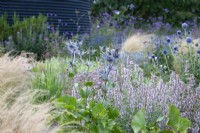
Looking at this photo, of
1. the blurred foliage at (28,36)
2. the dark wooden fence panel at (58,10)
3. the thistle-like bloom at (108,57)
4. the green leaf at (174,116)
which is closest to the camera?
the green leaf at (174,116)

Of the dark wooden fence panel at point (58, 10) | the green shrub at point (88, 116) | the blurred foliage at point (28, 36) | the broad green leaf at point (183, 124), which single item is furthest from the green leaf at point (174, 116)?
the dark wooden fence panel at point (58, 10)

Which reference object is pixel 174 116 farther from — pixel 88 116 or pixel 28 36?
pixel 28 36

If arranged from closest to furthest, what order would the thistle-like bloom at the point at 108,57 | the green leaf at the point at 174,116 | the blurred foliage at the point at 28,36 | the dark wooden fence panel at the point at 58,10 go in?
the green leaf at the point at 174,116 → the thistle-like bloom at the point at 108,57 → the blurred foliage at the point at 28,36 → the dark wooden fence panel at the point at 58,10

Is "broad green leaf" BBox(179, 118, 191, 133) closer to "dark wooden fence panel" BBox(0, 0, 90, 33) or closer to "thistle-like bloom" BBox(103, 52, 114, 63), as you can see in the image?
"thistle-like bloom" BBox(103, 52, 114, 63)

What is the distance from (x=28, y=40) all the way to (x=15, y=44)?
26 centimetres

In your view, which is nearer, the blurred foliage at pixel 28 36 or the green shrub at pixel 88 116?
the green shrub at pixel 88 116

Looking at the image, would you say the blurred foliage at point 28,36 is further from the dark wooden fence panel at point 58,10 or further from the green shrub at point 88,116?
the green shrub at point 88,116

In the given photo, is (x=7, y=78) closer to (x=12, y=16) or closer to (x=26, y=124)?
(x=26, y=124)

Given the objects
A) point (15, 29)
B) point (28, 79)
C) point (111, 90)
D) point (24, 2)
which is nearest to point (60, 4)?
point (24, 2)

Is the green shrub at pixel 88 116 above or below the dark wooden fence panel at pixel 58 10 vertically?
below

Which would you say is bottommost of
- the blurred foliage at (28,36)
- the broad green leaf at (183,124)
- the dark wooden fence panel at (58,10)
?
the broad green leaf at (183,124)

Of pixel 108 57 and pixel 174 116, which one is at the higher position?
pixel 108 57

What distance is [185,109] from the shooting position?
10.5 ft

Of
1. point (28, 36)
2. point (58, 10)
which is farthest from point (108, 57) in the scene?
point (58, 10)
